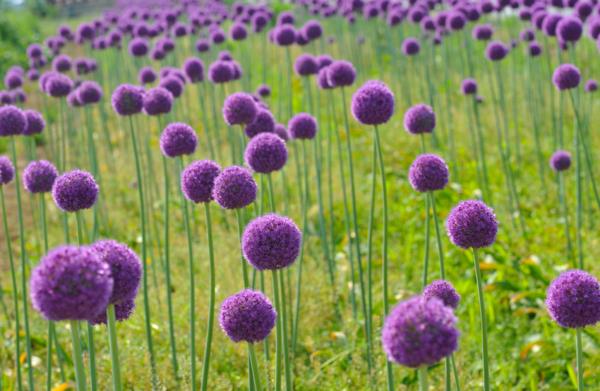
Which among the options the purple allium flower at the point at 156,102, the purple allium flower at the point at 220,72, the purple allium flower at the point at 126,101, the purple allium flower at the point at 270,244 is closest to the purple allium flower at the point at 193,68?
the purple allium flower at the point at 220,72

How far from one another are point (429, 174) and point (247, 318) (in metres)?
1.20

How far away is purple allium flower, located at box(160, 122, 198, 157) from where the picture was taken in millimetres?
3461

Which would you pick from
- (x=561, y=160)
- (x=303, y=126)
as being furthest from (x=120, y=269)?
(x=561, y=160)

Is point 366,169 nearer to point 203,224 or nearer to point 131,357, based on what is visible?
point 203,224

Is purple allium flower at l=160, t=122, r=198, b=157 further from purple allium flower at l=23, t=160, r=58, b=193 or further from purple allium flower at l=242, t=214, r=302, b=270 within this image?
purple allium flower at l=242, t=214, r=302, b=270

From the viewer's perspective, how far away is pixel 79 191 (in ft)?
8.59

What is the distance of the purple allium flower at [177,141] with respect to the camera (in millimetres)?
3461

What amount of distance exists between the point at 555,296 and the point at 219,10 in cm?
1233

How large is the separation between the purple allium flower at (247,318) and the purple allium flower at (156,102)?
2.16 meters

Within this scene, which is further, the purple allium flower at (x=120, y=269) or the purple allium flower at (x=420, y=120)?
the purple allium flower at (x=420, y=120)

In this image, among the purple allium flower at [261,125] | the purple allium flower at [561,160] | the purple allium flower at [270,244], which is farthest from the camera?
the purple allium flower at [561,160]

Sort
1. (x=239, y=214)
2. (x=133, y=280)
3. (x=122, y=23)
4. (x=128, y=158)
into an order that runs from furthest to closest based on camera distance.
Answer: (x=122, y=23) → (x=128, y=158) → (x=239, y=214) → (x=133, y=280)

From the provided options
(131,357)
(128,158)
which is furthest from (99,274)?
(128,158)

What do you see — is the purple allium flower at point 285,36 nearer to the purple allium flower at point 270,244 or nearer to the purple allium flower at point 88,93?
Result: the purple allium flower at point 88,93
